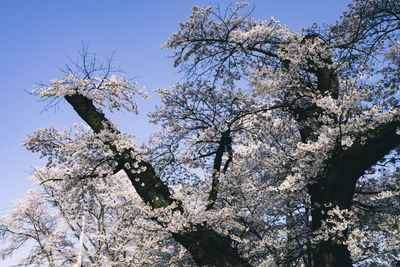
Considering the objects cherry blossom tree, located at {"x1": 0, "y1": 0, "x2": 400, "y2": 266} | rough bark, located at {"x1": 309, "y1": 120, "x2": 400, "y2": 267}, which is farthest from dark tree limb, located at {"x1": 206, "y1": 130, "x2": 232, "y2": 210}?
rough bark, located at {"x1": 309, "y1": 120, "x2": 400, "y2": 267}

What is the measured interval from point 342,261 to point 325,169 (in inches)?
61.8

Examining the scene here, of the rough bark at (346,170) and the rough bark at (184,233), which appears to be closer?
the rough bark at (346,170)

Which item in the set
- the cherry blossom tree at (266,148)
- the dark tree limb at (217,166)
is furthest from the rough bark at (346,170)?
the dark tree limb at (217,166)

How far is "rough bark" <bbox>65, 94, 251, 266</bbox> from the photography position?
5.38 m

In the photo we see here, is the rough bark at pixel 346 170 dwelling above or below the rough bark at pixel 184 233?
below

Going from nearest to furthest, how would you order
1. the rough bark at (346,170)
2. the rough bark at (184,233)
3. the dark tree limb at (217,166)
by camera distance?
the rough bark at (346,170), the rough bark at (184,233), the dark tree limb at (217,166)

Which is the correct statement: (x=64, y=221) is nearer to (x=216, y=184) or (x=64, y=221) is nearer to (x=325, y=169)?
(x=216, y=184)

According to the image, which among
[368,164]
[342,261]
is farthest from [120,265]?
[368,164]

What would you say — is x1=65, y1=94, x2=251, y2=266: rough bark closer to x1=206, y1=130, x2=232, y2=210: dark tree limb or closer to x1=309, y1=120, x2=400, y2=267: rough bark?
x1=206, y1=130, x2=232, y2=210: dark tree limb

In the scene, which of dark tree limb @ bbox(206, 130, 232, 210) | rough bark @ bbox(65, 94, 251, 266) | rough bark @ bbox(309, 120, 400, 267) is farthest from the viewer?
dark tree limb @ bbox(206, 130, 232, 210)

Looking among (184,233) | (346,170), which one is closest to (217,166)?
(184,233)

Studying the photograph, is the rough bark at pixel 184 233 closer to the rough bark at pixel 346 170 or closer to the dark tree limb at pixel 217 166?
the dark tree limb at pixel 217 166

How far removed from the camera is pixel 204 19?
Result: 7.04 m

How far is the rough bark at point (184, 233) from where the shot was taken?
5379 millimetres
